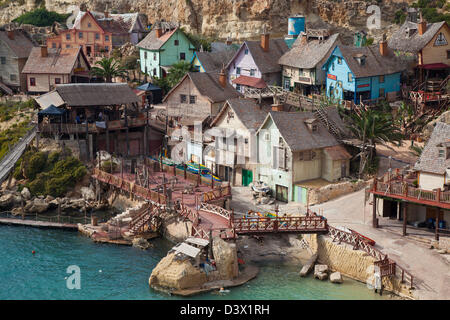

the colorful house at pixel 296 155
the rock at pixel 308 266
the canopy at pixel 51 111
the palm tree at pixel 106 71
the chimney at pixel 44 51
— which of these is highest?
the chimney at pixel 44 51

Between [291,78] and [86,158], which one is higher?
[291,78]

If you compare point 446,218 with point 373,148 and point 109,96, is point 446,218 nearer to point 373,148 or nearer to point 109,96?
point 373,148

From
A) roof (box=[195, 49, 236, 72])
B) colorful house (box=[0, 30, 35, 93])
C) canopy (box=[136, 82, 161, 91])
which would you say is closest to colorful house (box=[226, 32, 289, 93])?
roof (box=[195, 49, 236, 72])

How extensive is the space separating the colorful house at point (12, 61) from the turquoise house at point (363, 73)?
40.1 meters

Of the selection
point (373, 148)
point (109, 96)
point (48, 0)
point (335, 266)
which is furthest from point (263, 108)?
point (48, 0)

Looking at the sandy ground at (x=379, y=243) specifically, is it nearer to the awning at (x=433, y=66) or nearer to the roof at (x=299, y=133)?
the roof at (x=299, y=133)

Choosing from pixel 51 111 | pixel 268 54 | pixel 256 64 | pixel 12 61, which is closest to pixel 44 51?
pixel 12 61

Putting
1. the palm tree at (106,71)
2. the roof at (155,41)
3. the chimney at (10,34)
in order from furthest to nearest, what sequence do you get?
the roof at (155,41), the chimney at (10,34), the palm tree at (106,71)

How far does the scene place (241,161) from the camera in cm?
7019

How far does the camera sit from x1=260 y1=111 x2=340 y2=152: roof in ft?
213

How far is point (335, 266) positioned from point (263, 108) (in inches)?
925

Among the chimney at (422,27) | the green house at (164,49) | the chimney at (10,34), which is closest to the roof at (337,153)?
the chimney at (422,27)

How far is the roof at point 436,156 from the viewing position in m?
54.6

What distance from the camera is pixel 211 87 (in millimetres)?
81500
